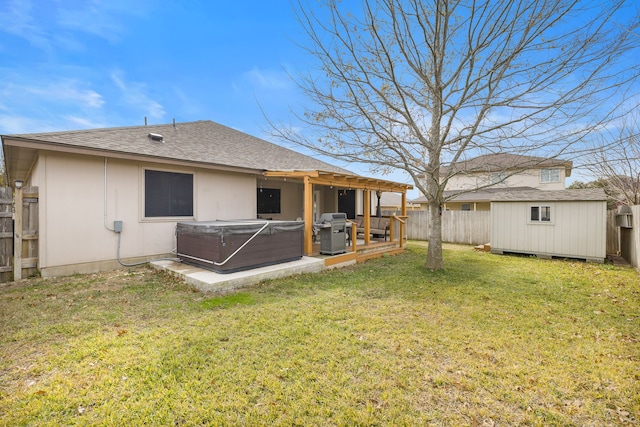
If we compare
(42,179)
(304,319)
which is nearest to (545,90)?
(304,319)

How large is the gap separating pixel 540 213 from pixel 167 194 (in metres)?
11.0

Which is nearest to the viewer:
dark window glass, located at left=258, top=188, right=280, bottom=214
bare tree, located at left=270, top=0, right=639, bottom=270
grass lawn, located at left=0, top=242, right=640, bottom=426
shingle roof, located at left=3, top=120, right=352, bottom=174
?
grass lawn, located at left=0, top=242, right=640, bottom=426

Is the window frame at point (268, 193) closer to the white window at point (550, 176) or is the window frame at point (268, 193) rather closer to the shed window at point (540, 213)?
the shed window at point (540, 213)

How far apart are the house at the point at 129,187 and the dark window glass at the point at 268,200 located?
4.27 ft

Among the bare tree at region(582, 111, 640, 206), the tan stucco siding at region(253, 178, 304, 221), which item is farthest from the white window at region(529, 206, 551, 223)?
the tan stucco siding at region(253, 178, 304, 221)

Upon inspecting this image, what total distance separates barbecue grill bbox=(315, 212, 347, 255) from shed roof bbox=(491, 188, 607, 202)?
19.2 feet

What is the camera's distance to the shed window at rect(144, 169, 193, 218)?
678 cm

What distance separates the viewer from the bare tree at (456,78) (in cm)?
471

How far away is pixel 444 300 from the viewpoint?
4.74 metres

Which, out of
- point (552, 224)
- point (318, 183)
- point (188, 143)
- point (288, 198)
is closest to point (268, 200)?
point (288, 198)

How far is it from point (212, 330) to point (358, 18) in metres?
5.67

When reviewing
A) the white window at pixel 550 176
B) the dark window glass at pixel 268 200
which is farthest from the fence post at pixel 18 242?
the white window at pixel 550 176

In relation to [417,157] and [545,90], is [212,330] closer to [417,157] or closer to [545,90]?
[417,157]

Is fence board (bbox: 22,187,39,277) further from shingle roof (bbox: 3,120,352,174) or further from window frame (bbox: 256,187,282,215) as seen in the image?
window frame (bbox: 256,187,282,215)
